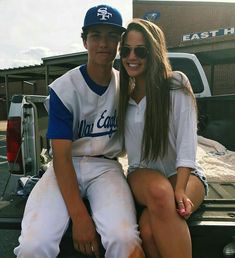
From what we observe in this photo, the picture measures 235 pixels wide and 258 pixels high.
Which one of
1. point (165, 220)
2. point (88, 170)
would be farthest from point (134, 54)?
point (165, 220)

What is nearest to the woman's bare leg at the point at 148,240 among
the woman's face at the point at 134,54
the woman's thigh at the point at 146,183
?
the woman's thigh at the point at 146,183

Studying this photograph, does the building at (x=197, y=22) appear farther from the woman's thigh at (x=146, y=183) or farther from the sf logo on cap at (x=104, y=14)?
the woman's thigh at (x=146, y=183)

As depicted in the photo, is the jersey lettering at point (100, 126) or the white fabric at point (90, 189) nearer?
the white fabric at point (90, 189)

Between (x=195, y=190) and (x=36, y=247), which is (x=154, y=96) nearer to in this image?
(x=195, y=190)

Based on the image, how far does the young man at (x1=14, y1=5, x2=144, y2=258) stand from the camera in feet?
5.92

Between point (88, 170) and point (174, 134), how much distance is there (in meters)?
0.57

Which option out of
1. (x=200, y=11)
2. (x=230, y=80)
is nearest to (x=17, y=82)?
(x=200, y=11)

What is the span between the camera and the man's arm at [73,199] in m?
1.83

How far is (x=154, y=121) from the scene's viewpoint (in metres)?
2.11

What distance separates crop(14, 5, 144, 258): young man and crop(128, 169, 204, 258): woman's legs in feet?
0.22

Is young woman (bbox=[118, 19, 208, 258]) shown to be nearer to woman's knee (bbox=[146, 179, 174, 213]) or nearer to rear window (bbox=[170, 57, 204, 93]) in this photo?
woman's knee (bbox=[146, 179, 174, 213])

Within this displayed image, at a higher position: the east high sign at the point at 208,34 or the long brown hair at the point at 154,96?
the east high sign at the point at 208,34

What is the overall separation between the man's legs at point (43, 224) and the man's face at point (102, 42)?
838mm

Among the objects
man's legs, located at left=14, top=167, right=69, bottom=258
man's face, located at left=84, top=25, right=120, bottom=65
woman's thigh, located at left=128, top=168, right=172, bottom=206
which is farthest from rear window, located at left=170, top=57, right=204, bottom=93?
man's legs, located at left=14, top=167, right=69, bottom=258
